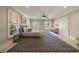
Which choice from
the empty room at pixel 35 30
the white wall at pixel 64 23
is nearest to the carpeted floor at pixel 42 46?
the empty room at pixel 35 30

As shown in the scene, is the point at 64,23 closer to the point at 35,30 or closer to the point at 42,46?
the point at 35,30

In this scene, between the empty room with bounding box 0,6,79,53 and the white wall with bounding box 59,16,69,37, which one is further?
the white wall with bounding box 59,16,69,37

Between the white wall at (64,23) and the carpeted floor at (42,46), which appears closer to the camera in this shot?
the carpeted floor at (42,46)

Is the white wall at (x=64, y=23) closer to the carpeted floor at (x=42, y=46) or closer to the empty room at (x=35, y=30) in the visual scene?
the empty room at (x=35, y=30)

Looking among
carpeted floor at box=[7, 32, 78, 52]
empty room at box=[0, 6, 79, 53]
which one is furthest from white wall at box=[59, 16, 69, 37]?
carpeted floor at box=[7, 32, 78, 52]

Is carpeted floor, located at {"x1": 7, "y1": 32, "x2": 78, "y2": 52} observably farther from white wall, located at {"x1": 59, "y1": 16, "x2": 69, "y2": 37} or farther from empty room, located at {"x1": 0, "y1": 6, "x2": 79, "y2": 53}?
white wall, located at {"x1": 59, "y1": 16, "x2": 69, "y2": 37}

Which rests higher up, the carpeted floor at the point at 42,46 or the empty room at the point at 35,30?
the empty room at the point at 35,30

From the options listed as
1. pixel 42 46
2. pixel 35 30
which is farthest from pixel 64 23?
pixel 42 46
